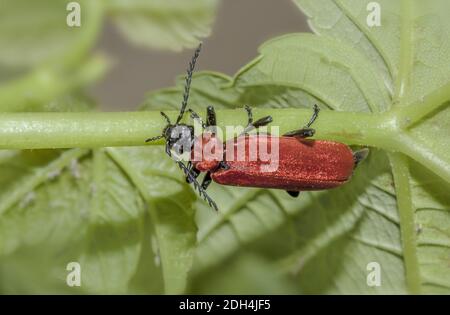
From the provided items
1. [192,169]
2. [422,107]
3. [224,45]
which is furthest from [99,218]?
[224,45]

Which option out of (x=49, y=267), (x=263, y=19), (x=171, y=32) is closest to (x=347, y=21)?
(x=171, y=32)

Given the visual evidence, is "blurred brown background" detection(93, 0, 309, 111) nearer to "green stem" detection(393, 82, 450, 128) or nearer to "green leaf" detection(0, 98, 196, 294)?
"green leaf" detection(0, 98, 196, 294)

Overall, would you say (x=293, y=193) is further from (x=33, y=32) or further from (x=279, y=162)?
(x=33, y=32)

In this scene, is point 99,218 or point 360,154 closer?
point 360,154

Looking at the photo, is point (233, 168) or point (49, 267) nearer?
point (233, 168)

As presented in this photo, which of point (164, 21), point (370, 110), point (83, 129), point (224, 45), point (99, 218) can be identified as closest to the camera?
point (83, 129)

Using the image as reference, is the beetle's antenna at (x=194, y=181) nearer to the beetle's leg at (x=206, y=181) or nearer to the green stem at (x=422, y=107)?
the beetle's leg at (x=206, y=181)
